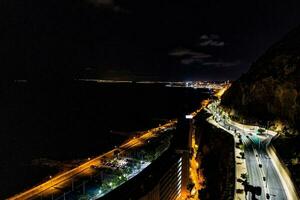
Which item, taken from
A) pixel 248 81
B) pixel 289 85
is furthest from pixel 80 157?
pixel 289 85

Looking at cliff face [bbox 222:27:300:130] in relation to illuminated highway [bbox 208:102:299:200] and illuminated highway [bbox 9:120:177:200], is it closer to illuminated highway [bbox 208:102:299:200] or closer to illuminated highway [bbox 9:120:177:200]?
illuminated highway [bbox 208:102:299:200]

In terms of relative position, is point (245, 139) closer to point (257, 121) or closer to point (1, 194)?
point (257, 121)

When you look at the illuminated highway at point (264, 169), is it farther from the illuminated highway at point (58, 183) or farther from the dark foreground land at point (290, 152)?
the illuminated highway at point (58, 183)

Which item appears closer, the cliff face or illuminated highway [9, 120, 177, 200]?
illuminated highway [9, 120, 177, 200]

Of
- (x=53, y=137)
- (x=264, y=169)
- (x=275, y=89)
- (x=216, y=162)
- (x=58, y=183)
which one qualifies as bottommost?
(x=58, y=183)

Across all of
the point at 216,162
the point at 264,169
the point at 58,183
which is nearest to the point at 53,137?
the point at 58,183

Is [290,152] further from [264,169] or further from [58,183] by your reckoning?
[58,183]

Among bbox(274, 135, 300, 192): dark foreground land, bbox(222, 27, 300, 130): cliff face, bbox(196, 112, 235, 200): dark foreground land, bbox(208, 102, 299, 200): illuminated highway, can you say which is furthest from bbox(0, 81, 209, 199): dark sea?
bbox(274, 135, 300, 192): dark foreground land

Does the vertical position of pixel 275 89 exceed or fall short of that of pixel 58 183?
it exceeds it
